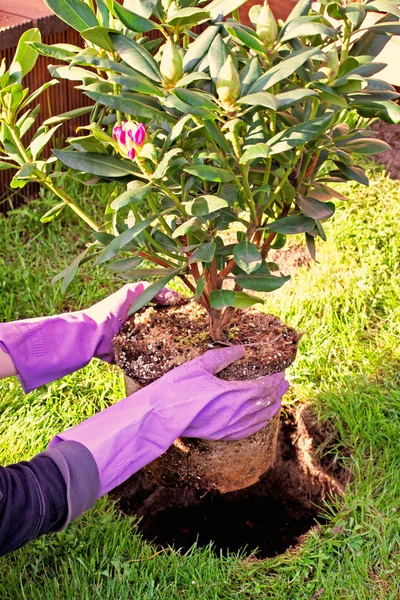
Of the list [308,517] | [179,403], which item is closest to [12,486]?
[179,403]

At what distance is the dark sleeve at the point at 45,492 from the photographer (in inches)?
59.2

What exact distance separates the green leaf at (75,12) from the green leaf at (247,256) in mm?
532

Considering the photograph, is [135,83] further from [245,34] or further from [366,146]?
[366,146]

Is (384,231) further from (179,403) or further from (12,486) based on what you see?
(12,486)

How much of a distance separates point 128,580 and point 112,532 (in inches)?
6.0

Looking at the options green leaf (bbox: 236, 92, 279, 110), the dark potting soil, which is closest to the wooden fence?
the dark potting soil

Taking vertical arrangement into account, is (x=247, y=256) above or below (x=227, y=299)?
above

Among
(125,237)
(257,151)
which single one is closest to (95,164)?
(125,237)

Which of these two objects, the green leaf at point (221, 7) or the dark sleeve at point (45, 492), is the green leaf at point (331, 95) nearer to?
the green leaf at point (221, 7)

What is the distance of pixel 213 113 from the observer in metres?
1.33

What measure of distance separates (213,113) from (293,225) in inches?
16.6

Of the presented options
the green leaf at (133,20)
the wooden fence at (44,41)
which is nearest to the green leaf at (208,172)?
the green leaf at (133,20)

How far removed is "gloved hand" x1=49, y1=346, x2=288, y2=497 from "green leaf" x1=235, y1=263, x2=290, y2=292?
9.0 inches

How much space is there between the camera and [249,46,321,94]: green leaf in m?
1.29
